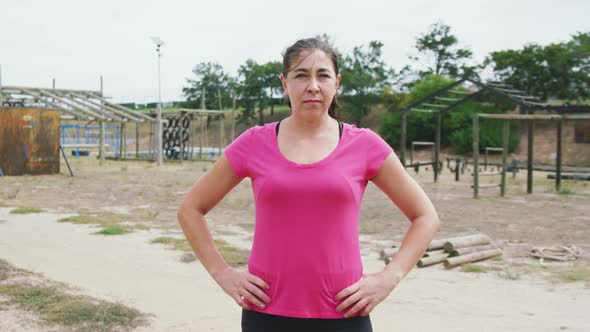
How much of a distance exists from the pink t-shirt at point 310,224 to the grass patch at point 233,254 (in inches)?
202

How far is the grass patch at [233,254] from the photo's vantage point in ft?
22.8

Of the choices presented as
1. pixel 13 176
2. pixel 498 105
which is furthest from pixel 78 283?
pixel 498 105

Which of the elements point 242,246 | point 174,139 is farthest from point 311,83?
point 174,139

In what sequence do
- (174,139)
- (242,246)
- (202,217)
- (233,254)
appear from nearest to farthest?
(202,217)
(233,254)
(242,246)
(174,139)

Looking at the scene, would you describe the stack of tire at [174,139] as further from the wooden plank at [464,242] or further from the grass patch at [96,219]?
the wooden plank at [464,242]

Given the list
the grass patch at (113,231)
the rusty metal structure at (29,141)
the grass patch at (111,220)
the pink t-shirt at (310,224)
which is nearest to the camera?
the pink t-shirt at (310,224)

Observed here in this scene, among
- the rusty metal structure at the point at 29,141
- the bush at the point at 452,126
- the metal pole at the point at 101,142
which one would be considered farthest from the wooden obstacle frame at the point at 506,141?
the bush at the point at 452,126

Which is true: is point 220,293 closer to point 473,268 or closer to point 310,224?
point 473,268

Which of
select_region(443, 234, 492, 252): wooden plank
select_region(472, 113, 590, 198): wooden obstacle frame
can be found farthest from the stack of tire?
A: select_region(443, 234, 492, 252): wooden plank

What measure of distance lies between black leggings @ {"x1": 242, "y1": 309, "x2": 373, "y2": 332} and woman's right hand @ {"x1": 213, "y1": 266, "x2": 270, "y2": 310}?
0.05 metres

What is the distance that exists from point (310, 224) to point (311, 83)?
44 cm

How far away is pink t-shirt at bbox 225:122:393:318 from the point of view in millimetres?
1716

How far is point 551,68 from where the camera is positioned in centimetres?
3797

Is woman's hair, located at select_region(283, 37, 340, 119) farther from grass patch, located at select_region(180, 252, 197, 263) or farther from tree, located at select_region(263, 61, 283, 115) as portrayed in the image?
tree, located at select_region(263, 61, 283, 115)
